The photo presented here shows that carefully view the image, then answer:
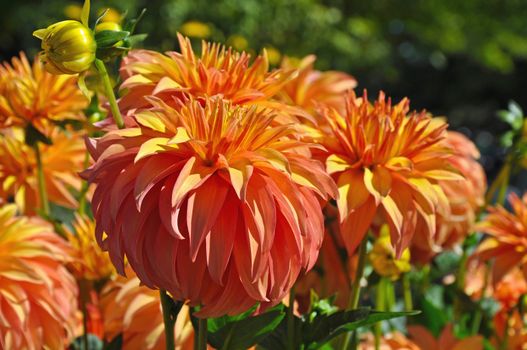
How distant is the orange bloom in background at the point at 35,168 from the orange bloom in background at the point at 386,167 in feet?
1.07

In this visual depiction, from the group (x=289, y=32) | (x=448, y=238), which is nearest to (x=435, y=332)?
(x=448, y=238)

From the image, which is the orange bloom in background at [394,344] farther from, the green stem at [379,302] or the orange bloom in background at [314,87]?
the orange bloom in background at [314,87]

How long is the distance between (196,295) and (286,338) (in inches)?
5.9

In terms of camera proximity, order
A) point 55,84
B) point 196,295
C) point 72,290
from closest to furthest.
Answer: point 196,295
point 72,290
point 55,84

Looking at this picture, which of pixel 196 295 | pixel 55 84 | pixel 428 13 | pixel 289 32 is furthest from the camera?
pixel 428 13

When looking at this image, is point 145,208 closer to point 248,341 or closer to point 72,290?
point 248,341

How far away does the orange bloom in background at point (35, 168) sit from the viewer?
0.90 meters

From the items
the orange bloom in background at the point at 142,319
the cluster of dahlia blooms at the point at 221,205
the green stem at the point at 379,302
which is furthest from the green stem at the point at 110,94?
the green stem at the point at 379,302

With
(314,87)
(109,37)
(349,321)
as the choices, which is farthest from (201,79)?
(314,87)

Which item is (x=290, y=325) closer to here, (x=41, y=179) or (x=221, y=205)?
(x=221, y=205)

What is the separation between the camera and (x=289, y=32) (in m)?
5.65

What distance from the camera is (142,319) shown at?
0.75m

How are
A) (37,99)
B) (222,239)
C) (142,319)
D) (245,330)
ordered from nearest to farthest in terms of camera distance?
1. (222,239)
2. (245,330)
3. (142,319)
4. (37,99)

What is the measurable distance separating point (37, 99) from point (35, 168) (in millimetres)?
103
